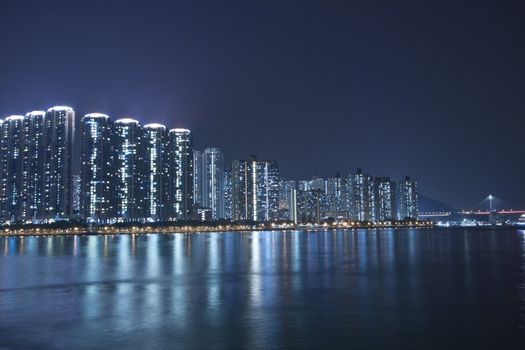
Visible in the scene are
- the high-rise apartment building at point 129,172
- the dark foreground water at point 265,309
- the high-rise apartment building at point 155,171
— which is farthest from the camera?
the high-rise apartment building at point 155,171

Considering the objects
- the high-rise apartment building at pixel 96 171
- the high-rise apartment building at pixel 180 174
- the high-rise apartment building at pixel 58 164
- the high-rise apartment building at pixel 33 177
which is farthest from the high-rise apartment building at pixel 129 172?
the high-rise apartment building at pixel 33 177

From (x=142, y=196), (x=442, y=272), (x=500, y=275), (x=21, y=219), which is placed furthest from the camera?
(x=142, y=196)

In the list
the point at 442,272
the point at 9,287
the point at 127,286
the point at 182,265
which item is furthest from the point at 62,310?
the point at 442,272

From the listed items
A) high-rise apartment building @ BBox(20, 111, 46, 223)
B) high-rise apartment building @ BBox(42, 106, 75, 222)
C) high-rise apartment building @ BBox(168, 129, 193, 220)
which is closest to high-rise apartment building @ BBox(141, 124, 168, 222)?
high-rise apartment building @ BBox(168, 129, 193, 220)

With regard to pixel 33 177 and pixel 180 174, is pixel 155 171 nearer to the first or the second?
pixel 180 174

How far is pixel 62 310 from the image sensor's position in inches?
800

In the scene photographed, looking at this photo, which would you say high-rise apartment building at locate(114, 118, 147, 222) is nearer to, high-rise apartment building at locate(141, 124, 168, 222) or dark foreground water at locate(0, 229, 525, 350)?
high-rise apartment building at locate(141, 124, 168, 222)

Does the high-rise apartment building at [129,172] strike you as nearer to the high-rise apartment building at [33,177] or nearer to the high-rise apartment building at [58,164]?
the high-rise apartment building at [58,164]

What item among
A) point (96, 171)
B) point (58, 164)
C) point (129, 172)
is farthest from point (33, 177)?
point (129, 172)

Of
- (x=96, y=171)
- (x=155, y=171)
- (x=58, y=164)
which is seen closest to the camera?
(x=96, y=171)

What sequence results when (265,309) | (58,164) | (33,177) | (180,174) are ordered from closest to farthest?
(265,309) → (33,177) → (58,164) → (180,174)

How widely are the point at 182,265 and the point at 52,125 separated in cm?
14533

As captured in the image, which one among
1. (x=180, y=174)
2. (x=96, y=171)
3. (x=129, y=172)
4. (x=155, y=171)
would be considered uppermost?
(x=155, y=171)

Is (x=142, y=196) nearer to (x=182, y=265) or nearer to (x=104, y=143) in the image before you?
(x=104, y=143)
